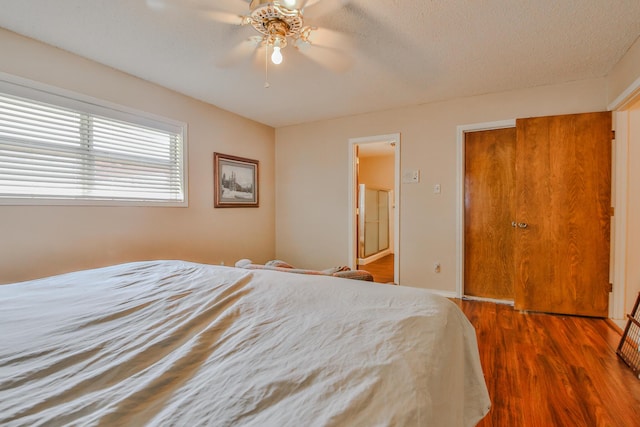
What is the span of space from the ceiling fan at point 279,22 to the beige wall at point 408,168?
5.84 feet

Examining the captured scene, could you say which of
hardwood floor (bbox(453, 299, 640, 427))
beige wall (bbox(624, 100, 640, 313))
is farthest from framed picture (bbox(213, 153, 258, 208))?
beige wall (bbox(624, 100, 640, 313))

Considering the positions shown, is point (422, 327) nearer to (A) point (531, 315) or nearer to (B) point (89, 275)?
(B) point (89, 275)

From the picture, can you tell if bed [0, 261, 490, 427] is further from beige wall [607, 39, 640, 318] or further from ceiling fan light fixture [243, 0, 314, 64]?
beige wall [607, 39, 640, 318]

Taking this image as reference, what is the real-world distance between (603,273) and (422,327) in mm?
2940

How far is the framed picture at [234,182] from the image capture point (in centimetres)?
367

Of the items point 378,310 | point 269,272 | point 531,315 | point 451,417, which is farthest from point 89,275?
point 531,315

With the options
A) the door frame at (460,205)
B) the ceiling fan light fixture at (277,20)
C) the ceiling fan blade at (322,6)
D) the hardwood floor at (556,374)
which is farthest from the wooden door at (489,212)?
the ceiling fan light fixture at (277,20)

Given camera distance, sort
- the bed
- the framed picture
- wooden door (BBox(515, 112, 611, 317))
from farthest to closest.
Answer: the framed picture
wooden door (BBox(515, 112, 611, 317))
the bed

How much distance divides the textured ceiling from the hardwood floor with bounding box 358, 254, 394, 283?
2658mm

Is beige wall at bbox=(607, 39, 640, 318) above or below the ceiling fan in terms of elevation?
below

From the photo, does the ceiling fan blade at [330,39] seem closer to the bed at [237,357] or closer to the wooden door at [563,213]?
the bed at [237,357]

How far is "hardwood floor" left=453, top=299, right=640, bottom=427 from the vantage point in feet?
4.86

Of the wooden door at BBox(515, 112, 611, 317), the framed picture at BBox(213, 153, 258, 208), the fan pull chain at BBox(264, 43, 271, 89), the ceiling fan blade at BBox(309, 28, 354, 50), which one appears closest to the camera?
the ceiling fan blade at BBox(309, 28, 354, 50)

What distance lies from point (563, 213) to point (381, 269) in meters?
2.89
